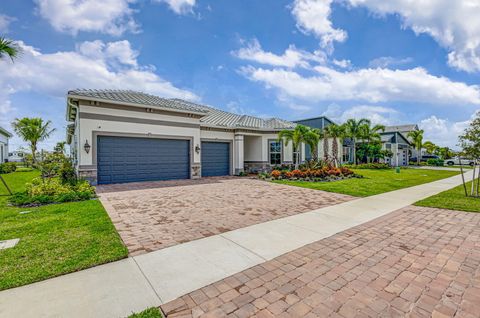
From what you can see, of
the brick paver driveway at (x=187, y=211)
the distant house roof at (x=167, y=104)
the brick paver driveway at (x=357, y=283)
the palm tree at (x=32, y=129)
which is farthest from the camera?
the palm tree at (x=32, y=129)

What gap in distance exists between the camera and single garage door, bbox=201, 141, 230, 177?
17.2 meters

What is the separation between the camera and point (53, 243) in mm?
4344

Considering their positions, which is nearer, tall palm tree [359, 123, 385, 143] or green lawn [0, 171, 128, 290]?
green lawn [0, 171, 128, 290]

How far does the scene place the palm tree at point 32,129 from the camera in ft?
86.8

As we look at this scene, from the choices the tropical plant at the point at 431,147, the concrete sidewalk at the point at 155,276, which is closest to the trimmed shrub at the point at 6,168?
the concrete sidewalk at the point at 155,276

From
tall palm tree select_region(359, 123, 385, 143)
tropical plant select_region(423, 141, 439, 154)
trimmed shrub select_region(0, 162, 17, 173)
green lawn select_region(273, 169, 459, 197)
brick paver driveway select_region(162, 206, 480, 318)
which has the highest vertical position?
tall palm tree select_region(359, 123, 385, 143)

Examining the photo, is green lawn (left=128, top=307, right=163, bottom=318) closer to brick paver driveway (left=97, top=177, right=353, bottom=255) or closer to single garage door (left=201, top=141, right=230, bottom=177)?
brick paver driveway (left=97, top=177, right=353, bottom=255)

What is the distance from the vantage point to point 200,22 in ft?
42.7

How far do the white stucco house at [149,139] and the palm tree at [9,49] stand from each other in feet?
9.36

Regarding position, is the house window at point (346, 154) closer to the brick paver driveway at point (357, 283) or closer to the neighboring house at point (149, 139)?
the neighboring house at point (149, 139)

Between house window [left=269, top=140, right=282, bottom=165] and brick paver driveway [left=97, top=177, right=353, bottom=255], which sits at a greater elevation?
house window [left=269, top=140, right=282, bottom=165]

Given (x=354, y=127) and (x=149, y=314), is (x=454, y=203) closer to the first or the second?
(x=149, y=314)

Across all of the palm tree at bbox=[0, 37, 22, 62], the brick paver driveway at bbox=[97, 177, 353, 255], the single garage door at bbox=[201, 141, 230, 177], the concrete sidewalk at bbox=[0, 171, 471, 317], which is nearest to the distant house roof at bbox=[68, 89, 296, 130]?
the single garage door at bbox=[201, 141, 230, 177]

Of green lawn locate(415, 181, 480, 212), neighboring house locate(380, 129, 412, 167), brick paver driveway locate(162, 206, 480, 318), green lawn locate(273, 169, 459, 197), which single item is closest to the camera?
brick paver driveway locate(162, 206, 480, 318)
